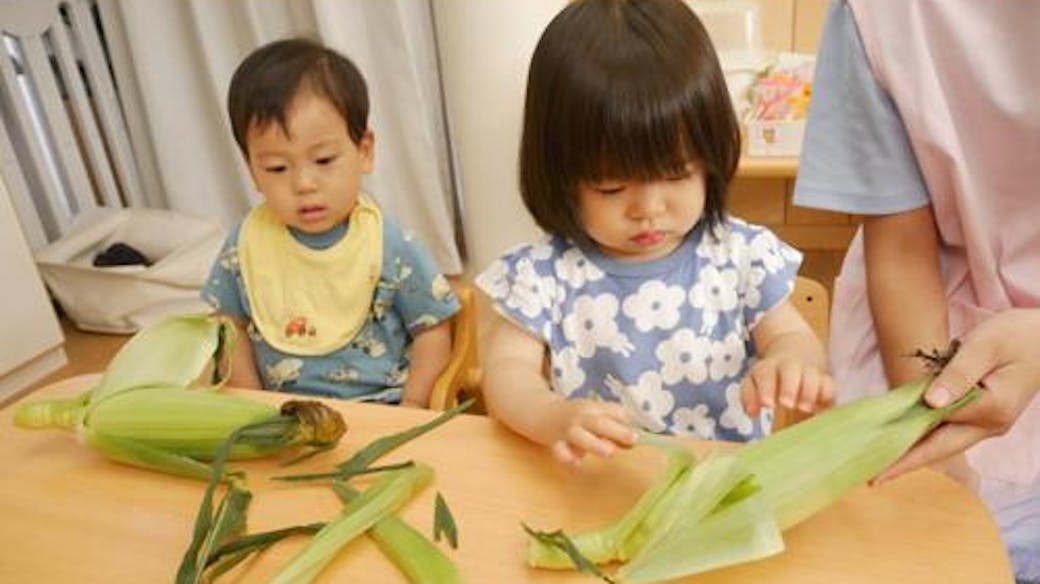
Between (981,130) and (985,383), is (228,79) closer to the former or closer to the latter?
(981,130)

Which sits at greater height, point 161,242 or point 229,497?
point 229,497

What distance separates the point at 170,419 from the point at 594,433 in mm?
408

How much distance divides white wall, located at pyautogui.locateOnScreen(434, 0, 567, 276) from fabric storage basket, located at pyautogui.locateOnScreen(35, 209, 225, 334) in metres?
0.89

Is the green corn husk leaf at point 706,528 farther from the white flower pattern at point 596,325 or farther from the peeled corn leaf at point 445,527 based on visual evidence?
the white flower pattern at point 596,325

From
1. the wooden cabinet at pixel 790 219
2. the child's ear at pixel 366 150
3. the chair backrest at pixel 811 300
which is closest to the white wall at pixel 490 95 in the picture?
the wooden cabinet at pixel 790 219

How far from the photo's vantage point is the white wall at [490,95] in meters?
2.32

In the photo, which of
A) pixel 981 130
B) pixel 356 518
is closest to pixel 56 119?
pixel 356 518

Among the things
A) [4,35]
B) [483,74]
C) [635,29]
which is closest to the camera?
[635,29]

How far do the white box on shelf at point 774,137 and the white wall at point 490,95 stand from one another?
21.8 inches

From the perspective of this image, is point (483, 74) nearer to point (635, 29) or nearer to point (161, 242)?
point (161, 242)

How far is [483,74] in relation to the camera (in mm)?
2369

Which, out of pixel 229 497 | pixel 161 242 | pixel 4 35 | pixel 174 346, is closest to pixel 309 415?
pixel 229 497

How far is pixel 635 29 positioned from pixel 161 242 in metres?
2.38

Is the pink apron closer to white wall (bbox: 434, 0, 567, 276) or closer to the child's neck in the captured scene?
the child's neck
